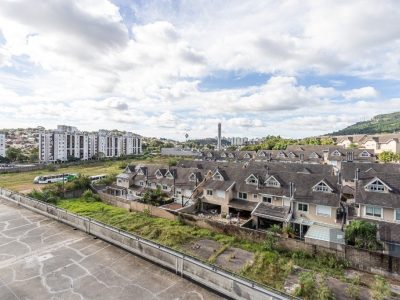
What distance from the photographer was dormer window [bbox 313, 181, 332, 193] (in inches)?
1026

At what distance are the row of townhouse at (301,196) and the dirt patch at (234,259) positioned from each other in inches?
213

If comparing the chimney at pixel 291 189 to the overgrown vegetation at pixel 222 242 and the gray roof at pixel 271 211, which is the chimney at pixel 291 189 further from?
the overgrown vegetation at pixel 222 242

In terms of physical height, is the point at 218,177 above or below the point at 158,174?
above

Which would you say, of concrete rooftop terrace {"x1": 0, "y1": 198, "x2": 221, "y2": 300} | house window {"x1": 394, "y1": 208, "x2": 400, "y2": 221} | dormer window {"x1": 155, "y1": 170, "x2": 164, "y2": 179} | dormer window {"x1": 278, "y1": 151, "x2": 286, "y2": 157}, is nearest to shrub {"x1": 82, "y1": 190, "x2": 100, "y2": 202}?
dormer window {"x1": 155, "y1": 170, "x2": 164, "y2": 179}

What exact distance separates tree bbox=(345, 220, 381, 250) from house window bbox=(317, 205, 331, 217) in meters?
5.18

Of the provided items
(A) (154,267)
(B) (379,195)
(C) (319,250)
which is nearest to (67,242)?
(A) (154,267)

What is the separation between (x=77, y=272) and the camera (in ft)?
43.2

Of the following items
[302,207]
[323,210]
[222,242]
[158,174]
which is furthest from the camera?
[158,174]

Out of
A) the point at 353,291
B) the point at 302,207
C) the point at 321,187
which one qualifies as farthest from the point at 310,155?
the point at 353,291

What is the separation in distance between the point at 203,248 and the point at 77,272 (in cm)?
1169

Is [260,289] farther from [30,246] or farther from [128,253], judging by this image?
[30,246]

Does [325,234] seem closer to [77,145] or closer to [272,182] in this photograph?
[272,182]

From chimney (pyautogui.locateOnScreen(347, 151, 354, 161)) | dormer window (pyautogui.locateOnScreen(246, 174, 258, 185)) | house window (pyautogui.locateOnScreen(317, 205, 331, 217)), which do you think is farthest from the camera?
chimney (pyautogui.locateOnScreen(347, 151, 354, 161))

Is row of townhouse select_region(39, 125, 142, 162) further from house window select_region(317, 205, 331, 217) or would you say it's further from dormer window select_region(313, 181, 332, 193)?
house window select_region(317, 205, 331, 217)
